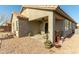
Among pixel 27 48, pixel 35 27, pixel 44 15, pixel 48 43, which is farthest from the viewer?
pixel 35 27

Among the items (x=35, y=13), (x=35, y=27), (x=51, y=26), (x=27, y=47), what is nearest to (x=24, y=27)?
(x=35, y=27)

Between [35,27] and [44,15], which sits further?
[35,27]

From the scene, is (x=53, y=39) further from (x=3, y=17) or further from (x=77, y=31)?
(x=3, y=17)

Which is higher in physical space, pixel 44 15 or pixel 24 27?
pixel 44 15

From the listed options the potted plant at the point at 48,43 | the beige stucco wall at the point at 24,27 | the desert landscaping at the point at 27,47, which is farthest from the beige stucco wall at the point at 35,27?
the potted plant at the point at 48,43

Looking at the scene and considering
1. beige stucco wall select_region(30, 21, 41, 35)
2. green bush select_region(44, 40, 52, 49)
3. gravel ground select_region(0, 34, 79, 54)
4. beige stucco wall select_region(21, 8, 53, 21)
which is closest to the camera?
gravel ground select_region(0, 34, 79, 54)

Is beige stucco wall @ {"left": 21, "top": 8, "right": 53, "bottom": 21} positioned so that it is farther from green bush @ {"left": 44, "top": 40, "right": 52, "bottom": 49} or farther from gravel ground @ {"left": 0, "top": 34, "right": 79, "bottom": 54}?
green bush @ {"left": 44, "top": 40, "right": 52, "bottom": 49}

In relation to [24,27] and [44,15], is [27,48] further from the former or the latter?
[44,15]

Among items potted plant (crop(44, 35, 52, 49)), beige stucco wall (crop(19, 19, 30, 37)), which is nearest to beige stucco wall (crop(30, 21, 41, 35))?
beige stucco wall (crop(19, 19, 30, 37))

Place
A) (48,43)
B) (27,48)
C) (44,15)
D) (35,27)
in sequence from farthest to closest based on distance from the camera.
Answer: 1. (35,27)
2. (44,15)
3. (48,43)
4. (27,48)

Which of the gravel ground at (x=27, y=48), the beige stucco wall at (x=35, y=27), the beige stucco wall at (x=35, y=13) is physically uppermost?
the beige stucco wall at (x=35, y=13)

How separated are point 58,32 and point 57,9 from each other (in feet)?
4.19

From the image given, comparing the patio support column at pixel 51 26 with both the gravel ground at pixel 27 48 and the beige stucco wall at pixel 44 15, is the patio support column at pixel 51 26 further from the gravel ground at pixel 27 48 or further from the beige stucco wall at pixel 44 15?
the gravel ground at pixel 27 48
